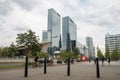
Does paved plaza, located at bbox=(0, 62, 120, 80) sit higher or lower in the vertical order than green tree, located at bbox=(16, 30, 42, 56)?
lower

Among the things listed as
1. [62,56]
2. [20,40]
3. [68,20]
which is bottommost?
[62,56]

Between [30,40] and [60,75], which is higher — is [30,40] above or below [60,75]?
above

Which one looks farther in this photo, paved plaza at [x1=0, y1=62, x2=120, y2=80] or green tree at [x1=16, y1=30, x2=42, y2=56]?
green tree at [x1=16, y1=30, x2=42, y2=56]

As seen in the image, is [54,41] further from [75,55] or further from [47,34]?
[75,55]

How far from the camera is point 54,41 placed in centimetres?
16762

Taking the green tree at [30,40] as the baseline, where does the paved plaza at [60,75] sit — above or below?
below

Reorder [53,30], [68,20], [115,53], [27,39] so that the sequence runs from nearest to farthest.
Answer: [27,39]
[115,53]
[53,30]
[68,20]

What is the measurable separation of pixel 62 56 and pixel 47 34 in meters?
117

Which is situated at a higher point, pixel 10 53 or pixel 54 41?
pixel 54 41

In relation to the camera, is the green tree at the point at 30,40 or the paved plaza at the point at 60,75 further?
the green tree at the point at 30,40

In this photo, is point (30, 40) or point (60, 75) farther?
point (30, 40)

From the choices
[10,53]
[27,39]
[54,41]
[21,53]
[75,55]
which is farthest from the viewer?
[54,41]

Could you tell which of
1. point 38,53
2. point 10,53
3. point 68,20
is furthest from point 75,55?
point 68,20

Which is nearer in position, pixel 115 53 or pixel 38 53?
pixel 38 53
